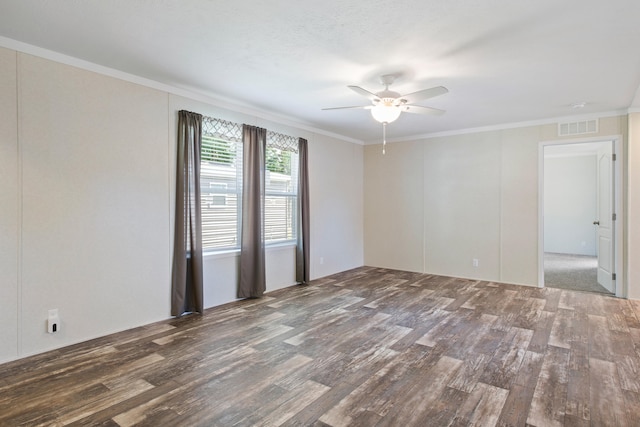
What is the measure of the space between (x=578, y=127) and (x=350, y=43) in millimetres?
4303

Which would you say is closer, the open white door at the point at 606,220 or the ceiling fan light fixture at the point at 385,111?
the ceiling fan light fixture at the point at 385,111

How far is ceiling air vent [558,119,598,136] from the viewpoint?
4973 mm

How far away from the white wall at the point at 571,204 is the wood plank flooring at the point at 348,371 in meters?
5.08

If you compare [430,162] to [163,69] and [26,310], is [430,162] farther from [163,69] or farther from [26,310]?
[26,310]

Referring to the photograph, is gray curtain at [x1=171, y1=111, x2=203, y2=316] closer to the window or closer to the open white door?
the window

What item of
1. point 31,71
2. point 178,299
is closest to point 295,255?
point 178,299

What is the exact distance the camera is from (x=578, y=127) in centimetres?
506

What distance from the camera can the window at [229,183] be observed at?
427 centimetres

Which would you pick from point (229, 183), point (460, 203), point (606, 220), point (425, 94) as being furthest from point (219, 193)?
point (606, 220)

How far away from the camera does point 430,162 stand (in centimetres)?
637

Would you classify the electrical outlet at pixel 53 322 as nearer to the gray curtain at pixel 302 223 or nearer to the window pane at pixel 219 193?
the window pane at pixel 219 193

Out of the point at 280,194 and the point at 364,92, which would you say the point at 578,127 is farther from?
the point at 280,194

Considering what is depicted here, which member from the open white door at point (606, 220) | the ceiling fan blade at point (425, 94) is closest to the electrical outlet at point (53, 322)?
the ceiling fan blade at point (425, 94)

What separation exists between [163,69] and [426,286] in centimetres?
473
